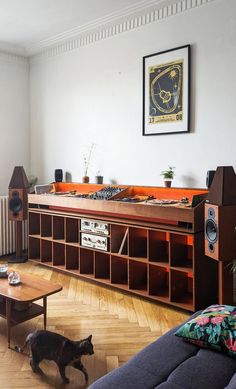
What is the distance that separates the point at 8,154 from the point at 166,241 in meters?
2.65

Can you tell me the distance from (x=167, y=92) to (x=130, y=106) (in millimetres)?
496

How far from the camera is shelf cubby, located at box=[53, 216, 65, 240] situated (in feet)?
12.7

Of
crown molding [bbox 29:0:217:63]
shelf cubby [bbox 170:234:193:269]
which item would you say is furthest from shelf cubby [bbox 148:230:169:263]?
crown molding [bbox 29:0:217:63]

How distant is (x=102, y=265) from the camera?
3.57 m

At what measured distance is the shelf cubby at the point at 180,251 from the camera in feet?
9.54

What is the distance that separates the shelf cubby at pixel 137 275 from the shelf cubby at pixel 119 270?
142mm

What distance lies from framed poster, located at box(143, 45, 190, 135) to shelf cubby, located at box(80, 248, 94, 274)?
140cm

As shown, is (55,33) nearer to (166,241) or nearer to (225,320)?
(166,241)

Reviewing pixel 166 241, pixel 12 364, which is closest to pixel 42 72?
pixel 166 241

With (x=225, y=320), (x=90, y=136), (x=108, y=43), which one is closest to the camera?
(x=225, y=320)

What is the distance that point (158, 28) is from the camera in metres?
3.44

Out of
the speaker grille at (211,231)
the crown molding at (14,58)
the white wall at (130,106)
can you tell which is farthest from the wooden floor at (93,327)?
the crown molding at (14,58)

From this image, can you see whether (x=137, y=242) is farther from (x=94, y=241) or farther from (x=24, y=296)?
(x=24, y=296)

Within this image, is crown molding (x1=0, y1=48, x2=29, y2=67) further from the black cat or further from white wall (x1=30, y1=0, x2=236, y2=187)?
the black cat
